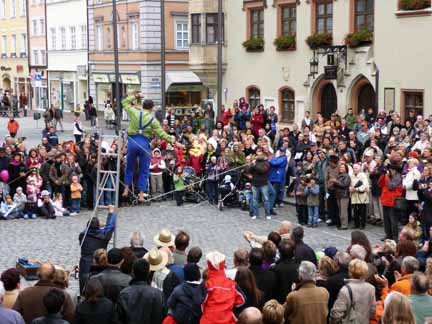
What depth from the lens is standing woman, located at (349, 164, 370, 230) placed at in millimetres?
18141

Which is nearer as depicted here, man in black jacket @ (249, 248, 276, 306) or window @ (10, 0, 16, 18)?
man in black jacket @ (249, 248, 276, 306)

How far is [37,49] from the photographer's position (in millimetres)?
62625

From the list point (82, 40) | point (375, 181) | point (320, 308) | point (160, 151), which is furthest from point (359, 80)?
point (82, 40)

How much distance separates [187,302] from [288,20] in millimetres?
25434

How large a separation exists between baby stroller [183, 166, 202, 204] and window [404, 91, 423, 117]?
849 centimetres

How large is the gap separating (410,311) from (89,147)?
16.2 meters

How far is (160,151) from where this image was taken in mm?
23062

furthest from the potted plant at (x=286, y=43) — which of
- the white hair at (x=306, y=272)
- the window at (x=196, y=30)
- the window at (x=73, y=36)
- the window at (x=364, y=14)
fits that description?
the window at (x=73, y=36)

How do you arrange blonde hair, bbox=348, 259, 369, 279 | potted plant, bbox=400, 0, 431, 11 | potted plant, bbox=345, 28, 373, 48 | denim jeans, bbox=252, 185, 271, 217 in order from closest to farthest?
blonde hair, bbox=348, 259, 369, 279, denim jeans, bbox=252, 185, 271, 217, potted plant, bbox=400, 0, 431, 11, potted plant, bbox=345, 28, 373, 48

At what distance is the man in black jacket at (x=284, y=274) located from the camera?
30.5 ft

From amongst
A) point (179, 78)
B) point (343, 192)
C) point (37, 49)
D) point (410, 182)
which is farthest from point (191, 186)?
point (37, 49)

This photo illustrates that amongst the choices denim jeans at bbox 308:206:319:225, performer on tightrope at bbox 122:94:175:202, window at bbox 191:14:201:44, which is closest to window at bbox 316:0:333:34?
window at bbox 191:14:201:44

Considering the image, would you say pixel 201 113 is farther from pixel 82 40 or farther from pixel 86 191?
pixel 82 40

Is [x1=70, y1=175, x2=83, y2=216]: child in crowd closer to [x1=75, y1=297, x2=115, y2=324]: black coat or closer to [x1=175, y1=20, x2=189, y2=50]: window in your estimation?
[x1=75, y1=297, x2=115, y2=324]: black coat
